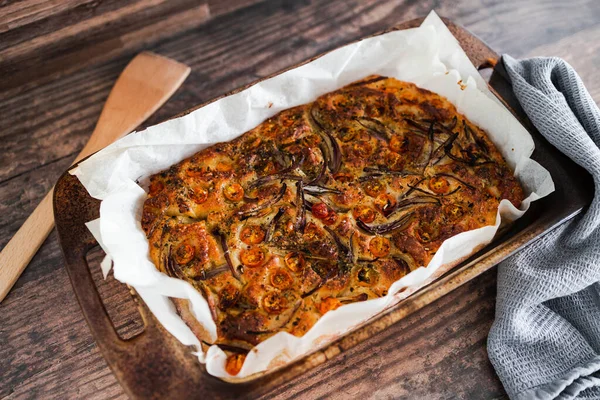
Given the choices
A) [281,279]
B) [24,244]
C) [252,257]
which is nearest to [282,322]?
[281,279]

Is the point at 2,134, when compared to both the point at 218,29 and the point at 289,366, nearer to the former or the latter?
the point at 218,29

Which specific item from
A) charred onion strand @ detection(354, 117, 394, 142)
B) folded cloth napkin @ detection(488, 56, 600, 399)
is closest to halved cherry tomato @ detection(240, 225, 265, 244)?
charred onion strand @ detection(354, 117, 394, 142)

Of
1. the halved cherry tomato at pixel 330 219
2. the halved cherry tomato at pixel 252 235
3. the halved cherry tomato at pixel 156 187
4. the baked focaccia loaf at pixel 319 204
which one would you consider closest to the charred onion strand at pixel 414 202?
the baked focaccia loaf at pixel 319 204

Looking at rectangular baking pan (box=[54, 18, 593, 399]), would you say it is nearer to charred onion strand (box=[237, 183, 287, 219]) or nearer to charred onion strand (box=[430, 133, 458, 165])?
charred onion strand (box=[430, 133, 458, 165])

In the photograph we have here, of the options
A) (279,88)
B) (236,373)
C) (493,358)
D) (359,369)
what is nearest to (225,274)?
(236,373)

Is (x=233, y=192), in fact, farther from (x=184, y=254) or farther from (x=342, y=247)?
(x=342, y=247)
